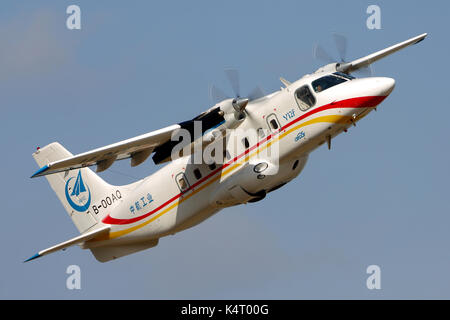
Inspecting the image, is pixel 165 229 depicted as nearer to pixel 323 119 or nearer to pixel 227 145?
pixel 227 145

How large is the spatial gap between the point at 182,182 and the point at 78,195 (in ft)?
16.5

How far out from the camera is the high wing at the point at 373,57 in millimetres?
27750

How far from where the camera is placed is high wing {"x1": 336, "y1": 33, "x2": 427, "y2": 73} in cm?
2775

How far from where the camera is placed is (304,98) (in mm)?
26281

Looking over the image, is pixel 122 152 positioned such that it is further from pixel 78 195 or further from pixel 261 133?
pixel 78 195

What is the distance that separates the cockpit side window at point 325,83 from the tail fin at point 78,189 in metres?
8.74

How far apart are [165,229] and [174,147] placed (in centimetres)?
352

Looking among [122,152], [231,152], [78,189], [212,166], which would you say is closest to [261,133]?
[231,152]

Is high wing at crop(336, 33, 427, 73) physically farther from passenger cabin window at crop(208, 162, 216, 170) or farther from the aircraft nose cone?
passenger cabin window at crop(208, 162, 216, 170)

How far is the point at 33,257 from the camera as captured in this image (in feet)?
90.6

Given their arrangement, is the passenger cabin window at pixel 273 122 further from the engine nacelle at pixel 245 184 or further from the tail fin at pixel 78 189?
the tail fin at pixel 78 189

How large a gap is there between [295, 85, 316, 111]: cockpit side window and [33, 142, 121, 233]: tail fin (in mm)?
8118

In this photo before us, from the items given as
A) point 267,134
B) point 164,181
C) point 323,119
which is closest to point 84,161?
point 164,181

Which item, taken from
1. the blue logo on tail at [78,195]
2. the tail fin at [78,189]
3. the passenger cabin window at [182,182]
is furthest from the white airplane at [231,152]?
the blue logo on tail at [78,195]
